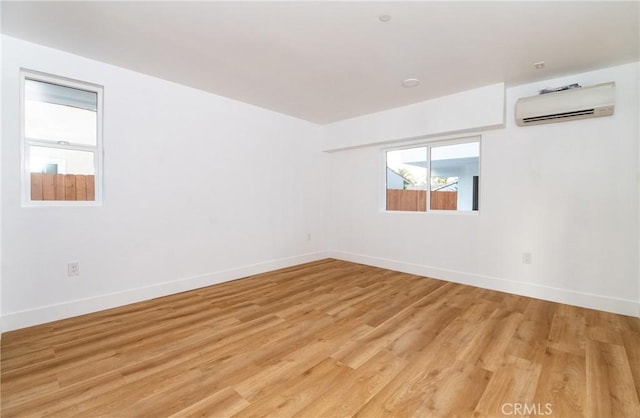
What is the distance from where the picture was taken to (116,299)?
115 inches

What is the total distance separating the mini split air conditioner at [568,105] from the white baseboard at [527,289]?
74.7 inches

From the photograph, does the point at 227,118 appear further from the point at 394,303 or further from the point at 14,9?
the point at 394,303

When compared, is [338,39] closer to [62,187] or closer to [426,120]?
[426,120]

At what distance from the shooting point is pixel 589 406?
1.55 metres

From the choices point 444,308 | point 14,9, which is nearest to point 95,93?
point 14,9

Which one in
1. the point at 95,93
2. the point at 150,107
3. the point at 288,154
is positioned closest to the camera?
the point at 95,93

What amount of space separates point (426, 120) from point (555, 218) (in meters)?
1.95

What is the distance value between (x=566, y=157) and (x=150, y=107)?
15.6 ft

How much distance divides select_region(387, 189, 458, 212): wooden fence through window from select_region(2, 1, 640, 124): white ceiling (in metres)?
1.53

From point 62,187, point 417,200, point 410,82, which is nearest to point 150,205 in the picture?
point 62,187

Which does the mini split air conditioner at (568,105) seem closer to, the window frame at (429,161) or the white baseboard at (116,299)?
the window frame at (429,161)

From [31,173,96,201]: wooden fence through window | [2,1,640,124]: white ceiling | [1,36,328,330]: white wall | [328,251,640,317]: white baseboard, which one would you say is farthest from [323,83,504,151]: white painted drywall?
[31,173,96,201]: wooden fence through window

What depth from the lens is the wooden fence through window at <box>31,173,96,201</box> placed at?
8.51 feet

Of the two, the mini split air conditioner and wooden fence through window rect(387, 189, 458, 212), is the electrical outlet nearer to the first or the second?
wooden fence through window rect(387, 189, 458, 212)
